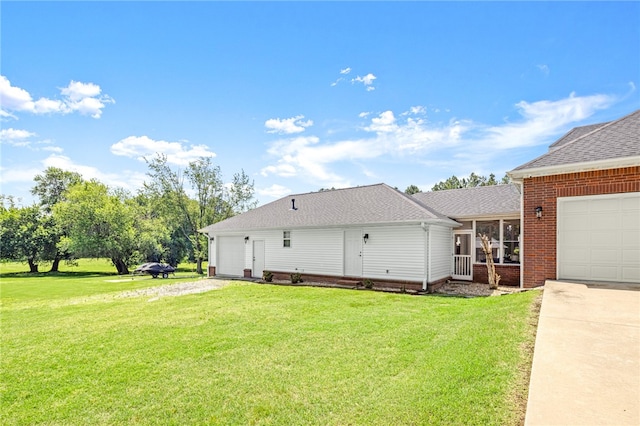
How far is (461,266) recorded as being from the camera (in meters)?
14.3

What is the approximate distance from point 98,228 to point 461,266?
103 feet

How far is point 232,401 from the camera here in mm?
3635

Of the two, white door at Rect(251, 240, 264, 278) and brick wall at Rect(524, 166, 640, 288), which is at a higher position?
brick wall at Rect(524, 166, 640, 288)

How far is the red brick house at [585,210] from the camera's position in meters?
7.98

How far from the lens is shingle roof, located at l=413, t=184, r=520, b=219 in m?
13.3

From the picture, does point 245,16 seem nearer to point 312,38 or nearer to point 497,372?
point 312,38

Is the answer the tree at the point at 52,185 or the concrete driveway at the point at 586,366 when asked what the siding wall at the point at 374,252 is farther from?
the tree at the point at 52,185

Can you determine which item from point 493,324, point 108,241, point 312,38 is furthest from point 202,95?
point 108,241

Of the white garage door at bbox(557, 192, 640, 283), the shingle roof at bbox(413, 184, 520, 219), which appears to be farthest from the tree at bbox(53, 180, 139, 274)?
the white garage door at bbox(557, 192, 640, 283)

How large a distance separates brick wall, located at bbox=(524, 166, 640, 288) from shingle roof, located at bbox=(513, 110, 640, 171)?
15.5 inches

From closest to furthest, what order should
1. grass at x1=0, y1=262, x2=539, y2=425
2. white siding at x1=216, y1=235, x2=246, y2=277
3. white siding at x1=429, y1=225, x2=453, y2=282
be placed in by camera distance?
grass at x1=0, y1=262, x2=539, y2=425
white siding at x1=429, y1=225, x2=453, y2=282
white siding at x1=216, y1=235, x2=246, y2=277

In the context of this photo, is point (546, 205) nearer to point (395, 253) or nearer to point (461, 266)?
point (395, 253)

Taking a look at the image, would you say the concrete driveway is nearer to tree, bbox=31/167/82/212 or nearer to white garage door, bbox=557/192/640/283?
white garage door, bbox=557/192/640/283

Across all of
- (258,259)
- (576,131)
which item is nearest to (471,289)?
(576,131)
